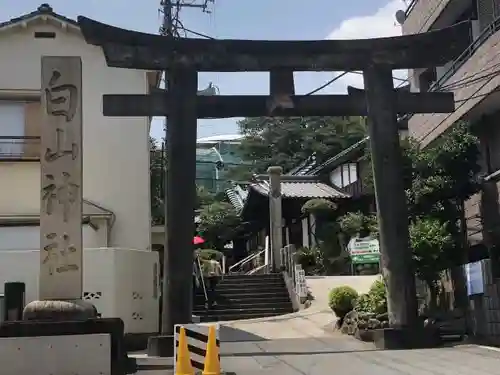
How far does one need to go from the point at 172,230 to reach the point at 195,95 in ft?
10.1

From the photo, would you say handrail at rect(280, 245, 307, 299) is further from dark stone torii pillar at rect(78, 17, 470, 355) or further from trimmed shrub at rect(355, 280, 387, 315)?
dark stone torii pillar at rect(78, 17, 470, 355)

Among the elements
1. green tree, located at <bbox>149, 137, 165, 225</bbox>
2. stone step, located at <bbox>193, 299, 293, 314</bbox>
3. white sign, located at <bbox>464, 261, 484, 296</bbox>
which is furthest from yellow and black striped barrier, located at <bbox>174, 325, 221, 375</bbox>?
green tree, located at <bbox>149, 137, 165, 225</bbox>

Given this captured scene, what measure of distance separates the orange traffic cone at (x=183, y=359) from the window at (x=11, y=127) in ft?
40.4

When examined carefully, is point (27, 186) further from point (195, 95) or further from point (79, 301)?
point (79, 301)

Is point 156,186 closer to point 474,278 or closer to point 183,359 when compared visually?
point 474,278

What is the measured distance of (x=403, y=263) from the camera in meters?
14.8

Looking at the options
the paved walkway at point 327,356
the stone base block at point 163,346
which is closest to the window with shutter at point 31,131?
the paved walkway at point 327,356

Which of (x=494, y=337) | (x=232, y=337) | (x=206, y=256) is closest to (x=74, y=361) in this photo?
(x=232, y=337)

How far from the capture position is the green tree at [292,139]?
48.8 m

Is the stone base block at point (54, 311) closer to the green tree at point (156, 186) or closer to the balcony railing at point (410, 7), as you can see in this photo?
the balcony railing at point (410, 7)

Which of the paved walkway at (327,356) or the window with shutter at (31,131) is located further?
the window with shutter at (31,131)

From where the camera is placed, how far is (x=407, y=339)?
14.4 metres

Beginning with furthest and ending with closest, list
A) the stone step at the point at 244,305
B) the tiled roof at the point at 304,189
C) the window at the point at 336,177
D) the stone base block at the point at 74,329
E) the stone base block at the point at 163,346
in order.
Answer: the window at the point at 336,177
the tiled roof at the point at 304,189
the stone step at the point at 244,305
the stone base block at the point at 163,346
the stone base block at the point at 74,329

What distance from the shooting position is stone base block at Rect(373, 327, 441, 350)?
1435cm
